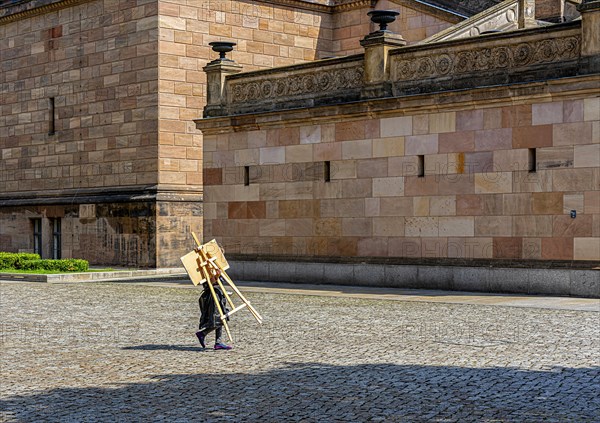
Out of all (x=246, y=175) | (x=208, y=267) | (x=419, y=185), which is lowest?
(x=208, y=267)

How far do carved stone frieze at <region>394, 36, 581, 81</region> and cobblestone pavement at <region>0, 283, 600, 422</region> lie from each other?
18.9 ft

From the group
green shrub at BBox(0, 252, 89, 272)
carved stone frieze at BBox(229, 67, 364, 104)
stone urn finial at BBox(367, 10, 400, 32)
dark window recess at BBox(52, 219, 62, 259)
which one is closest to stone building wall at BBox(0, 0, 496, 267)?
dark window recess at BBox(52, 219, 62, 259)

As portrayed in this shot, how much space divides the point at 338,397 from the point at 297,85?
672 inches

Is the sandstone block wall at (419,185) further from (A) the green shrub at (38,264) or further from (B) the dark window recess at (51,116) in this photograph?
(B) the dark window recess at (51,116)

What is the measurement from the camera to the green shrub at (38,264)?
29.7 metres

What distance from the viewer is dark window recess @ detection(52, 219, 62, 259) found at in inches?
1414

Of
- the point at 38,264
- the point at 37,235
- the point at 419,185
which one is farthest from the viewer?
the point at 37,235

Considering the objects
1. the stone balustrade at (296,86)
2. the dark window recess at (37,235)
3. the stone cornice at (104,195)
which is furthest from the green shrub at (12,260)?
the stone balustrade at (296,86)

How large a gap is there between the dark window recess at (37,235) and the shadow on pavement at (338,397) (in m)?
25.7

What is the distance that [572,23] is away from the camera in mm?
21656

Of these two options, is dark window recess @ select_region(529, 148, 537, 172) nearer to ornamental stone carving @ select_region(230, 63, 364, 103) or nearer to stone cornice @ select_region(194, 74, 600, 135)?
stone cornice @ select_region(194, 74, 600, 135)

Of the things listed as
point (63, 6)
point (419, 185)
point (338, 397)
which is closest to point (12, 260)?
point (63, 6)

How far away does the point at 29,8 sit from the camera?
37.3m

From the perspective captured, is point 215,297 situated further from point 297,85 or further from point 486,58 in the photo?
point 297,85
